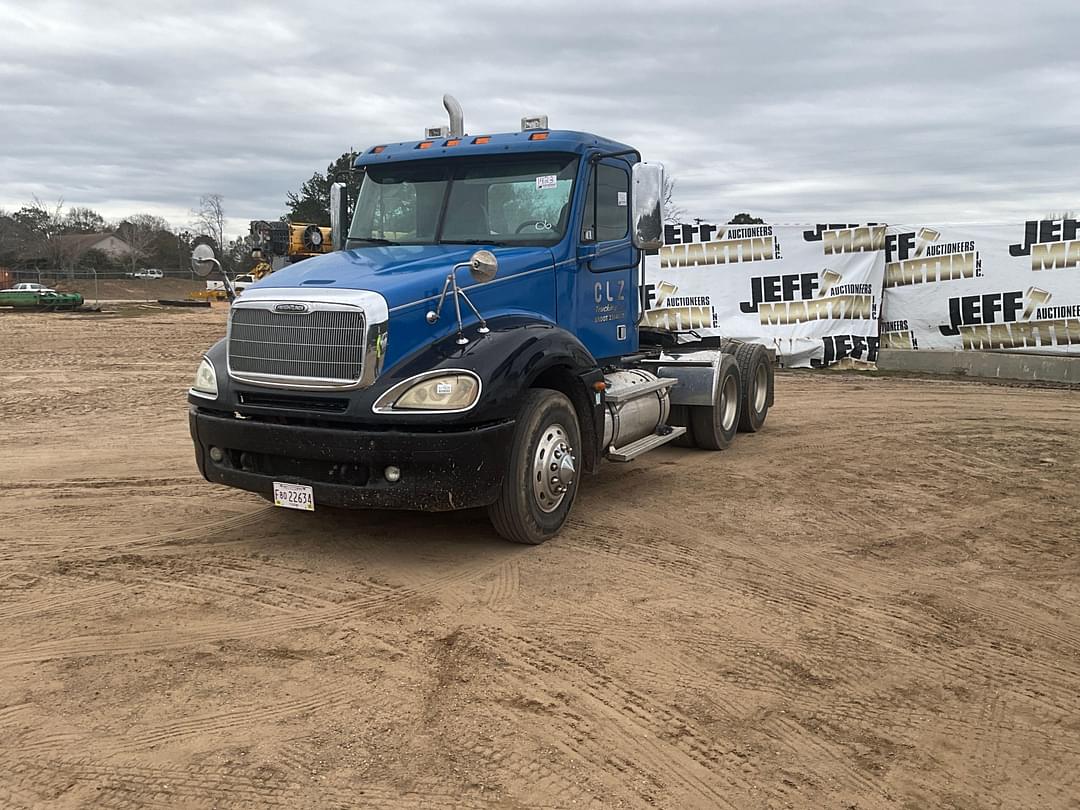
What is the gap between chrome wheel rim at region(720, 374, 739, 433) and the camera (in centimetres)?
938

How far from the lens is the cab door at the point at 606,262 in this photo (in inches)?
276

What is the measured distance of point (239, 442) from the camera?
553cm

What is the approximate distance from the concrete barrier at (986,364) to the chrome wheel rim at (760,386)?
22.1 feet

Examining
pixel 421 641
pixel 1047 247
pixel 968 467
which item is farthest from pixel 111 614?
pixel 1047 247

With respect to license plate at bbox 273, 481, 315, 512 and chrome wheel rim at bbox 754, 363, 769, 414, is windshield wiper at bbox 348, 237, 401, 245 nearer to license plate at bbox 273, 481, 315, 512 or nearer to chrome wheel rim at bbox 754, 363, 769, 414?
license plate at bbox 273, 481, 315, 512

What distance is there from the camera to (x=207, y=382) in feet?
19.1

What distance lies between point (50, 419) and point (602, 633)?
29.2 feet

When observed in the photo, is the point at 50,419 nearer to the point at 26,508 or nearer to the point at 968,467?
the point at 26,508

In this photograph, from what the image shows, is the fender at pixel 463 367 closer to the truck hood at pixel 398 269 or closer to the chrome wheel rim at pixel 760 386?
the truck hood at pixel 398 269

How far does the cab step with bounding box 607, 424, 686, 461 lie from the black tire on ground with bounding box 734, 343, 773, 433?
1704 millimetres

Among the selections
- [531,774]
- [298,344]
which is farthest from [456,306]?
[531,774]

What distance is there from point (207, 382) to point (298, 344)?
0.82 meters

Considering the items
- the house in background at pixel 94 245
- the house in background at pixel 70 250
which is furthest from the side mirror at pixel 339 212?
the house in background at pixel 94 245

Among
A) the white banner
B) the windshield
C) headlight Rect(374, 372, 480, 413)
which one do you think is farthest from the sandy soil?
headlight Rect(374, 372, 480, 413)
